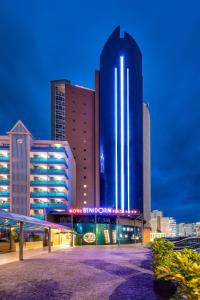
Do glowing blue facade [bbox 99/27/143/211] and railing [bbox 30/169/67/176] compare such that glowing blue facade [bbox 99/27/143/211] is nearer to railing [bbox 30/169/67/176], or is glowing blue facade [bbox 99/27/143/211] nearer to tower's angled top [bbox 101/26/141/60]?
tower's angled top [bbox 101/26/141/60]

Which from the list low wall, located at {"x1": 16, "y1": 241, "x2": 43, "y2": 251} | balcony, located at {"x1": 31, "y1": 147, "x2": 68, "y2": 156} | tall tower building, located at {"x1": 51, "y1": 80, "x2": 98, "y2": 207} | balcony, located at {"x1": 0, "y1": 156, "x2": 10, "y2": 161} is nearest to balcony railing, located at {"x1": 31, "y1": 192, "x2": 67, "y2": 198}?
balcony, located at {"x1": 0, "y1": 156, "x2": 10, "y2": 161}

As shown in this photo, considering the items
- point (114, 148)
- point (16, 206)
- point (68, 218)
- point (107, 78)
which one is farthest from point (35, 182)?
point (107, 78)

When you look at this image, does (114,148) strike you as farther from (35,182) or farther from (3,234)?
(3,234)

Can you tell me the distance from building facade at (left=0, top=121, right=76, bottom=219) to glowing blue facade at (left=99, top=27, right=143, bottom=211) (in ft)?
61.8

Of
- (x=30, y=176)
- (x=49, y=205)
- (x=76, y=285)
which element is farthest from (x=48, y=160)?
(x=76, y=285)

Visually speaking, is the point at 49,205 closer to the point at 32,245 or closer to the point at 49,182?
the point at 49,182

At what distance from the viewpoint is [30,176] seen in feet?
300

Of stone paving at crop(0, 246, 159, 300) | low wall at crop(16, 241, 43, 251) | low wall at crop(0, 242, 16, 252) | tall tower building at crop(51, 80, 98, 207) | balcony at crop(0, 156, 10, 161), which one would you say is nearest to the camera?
stone paving at crop(0, 246, 159, 300)

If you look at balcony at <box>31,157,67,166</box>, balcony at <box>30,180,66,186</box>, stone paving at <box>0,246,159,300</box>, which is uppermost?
balcony at <box>31,157,67,166</box>

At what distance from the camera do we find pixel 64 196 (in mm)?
91625

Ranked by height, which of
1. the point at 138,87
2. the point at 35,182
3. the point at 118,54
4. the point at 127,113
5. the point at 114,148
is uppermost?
the point at 118,54

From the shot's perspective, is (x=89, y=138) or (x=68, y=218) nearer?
(x=68, y=218)

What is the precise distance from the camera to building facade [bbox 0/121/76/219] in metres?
89.5

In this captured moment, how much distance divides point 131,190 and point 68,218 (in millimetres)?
44249
